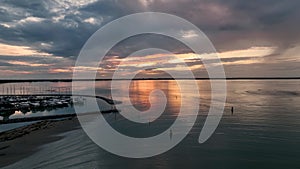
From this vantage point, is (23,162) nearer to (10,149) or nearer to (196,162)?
(10,149)

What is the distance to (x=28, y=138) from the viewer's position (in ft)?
163

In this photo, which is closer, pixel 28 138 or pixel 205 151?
pixel 205 151

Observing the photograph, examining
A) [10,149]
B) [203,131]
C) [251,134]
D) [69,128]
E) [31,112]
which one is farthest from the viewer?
[31,112]

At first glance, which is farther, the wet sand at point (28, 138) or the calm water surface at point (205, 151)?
the wet sand at point (28, 138)

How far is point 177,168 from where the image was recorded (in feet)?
111

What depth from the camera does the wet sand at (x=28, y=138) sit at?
39.1 meters

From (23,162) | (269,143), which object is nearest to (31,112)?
(23,162)

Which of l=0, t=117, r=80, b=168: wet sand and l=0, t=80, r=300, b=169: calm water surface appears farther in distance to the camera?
l=0, t=117, r=80, b=168: wet sand

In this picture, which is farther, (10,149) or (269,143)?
(269,143)

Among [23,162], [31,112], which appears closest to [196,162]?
[23,162]

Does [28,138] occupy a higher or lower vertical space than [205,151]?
higher

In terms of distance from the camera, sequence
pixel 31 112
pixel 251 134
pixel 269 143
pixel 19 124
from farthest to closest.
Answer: pixel 31 112, pixel 19 124, pixel 251 134, pixel 269 143

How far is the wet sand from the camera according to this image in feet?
128

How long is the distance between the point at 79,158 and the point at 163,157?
42.9 feet
